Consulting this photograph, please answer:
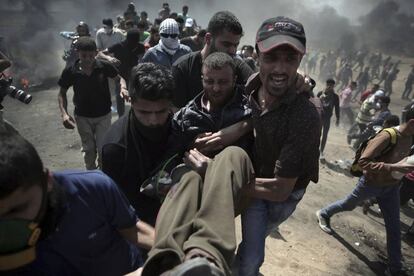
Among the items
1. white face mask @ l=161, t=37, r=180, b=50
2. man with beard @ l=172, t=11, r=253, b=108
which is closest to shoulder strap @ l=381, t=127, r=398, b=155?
man with beard @ l=172, t=11, r=253, b=108

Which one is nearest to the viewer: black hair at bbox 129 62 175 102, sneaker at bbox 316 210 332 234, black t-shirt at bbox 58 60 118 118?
black hair at bbox 129 62 175 102

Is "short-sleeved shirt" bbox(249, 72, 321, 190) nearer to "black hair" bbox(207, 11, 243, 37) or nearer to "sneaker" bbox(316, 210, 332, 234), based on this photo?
"black hair" bbox(207, 11, 243, 37)

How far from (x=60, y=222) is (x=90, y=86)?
153 inches

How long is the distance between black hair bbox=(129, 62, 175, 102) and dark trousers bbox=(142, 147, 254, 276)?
22.6 inches

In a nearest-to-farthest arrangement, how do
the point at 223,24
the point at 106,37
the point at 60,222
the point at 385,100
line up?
the point at 60,222 < the point at 223,24 < the point at 106,37 < the point at 385,100

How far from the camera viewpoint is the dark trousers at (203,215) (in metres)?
1.52

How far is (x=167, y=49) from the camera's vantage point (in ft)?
16.8

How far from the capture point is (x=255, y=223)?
2658 millimetres

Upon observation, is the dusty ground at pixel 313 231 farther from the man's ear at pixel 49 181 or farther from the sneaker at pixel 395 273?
the man's ear at pixel 49 181

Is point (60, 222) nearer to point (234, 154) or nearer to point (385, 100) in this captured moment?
point (234, 154)

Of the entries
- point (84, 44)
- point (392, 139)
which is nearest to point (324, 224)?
point (392, 139)

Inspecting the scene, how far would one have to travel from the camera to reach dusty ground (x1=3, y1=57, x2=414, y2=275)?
179 inches

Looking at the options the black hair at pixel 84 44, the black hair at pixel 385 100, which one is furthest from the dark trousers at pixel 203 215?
the black hair at pixel 385 100

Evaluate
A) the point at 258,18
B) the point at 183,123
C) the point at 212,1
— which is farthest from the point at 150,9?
the point at 183,123
